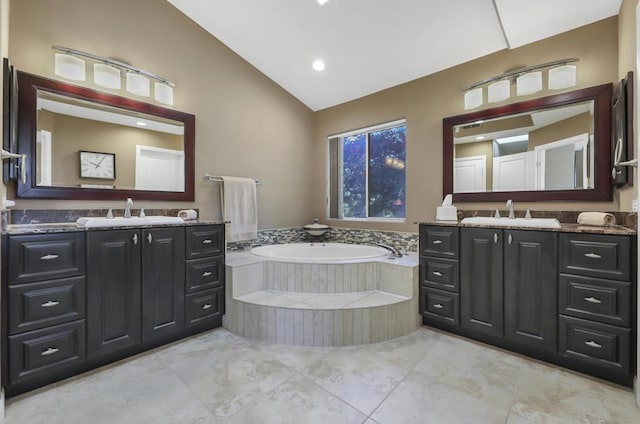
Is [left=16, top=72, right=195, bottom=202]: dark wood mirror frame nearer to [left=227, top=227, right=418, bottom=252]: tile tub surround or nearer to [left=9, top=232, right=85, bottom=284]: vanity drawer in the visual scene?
[left=9, top=232, right=85, bottom=284]: vanity drawer

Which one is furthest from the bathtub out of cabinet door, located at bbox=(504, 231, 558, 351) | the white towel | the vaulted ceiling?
the vaulted ceiling

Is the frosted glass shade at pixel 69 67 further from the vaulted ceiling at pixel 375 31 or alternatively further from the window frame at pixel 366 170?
the window frame at pixel 366 170

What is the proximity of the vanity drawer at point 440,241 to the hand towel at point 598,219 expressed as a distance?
88 centimetres

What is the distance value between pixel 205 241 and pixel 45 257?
99 cm

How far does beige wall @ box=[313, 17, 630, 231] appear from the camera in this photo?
221 cm

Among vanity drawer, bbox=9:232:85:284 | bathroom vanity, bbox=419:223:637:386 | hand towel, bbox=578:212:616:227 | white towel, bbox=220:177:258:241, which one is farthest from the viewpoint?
white towel, bbox=220:177:258:241

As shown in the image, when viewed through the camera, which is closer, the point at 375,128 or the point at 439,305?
the point at 439,305

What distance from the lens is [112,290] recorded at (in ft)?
6.31

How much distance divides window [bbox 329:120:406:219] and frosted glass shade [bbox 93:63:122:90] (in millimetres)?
2558

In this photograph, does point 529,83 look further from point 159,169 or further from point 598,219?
point 159,169

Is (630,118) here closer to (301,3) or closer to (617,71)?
(617,71)

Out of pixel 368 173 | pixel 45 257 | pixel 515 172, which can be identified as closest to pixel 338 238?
pixel 368 173

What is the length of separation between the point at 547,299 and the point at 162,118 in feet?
11.4

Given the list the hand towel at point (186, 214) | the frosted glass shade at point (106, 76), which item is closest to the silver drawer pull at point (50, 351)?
the hand towel at point (186, 214)
